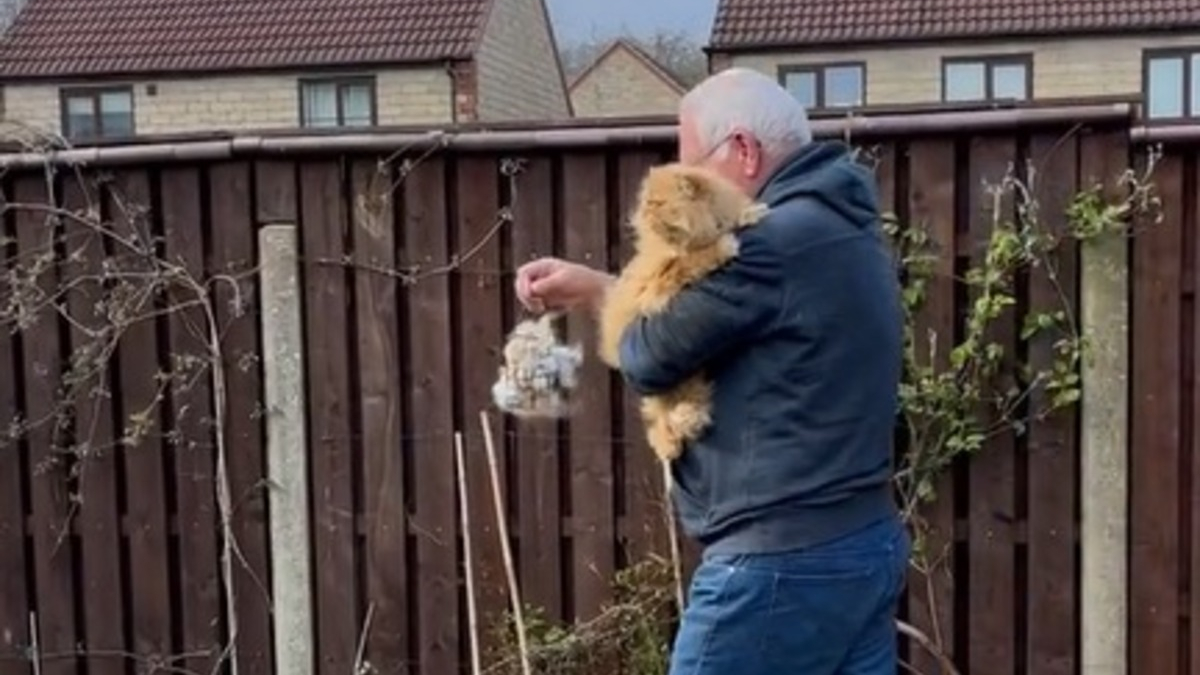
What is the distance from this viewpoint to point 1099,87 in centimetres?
1517

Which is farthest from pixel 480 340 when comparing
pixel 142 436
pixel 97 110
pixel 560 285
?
pixel 97 110

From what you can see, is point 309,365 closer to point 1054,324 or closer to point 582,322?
point 582,322

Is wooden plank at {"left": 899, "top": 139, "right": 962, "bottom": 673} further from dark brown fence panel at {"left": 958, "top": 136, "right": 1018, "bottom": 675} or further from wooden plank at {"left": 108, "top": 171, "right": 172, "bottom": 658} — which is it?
wooden plank at {"left": 108, "top": 171, "right": 172, "bottom": 658}

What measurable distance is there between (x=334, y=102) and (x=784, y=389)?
14455mm

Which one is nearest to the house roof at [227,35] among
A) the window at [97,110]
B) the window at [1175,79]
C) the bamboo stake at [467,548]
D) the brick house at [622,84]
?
the window at [97,110]

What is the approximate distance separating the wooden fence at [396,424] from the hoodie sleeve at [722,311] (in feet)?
5.05

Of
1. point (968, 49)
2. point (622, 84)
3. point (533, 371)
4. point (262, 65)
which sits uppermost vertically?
point (622, 84)

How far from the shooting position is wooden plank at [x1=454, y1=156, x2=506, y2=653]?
3760 mm

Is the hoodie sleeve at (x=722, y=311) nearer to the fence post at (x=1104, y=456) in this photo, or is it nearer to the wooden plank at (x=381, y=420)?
the fence post at (x=1104, y=456)

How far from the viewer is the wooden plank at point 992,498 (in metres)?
3.51

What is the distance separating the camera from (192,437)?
3.96 meters

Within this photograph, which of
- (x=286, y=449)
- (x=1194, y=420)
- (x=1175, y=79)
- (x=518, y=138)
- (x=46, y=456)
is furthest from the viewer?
(x=1175, y=79)

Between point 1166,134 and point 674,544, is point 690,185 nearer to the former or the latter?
point 674,544

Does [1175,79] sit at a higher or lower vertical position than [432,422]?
higher
